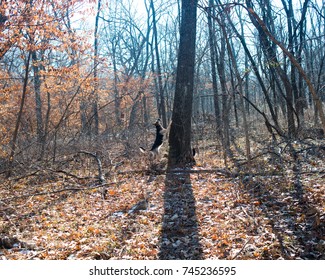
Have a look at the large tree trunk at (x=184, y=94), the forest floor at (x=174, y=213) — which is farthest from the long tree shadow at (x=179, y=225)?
the large tree trunk at (x=184, y=94)

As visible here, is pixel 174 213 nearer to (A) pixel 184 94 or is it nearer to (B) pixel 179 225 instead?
(B) pixel 179 225

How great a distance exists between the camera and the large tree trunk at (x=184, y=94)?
8.37 m

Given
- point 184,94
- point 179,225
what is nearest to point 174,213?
point 179,225

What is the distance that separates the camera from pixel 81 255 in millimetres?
3814

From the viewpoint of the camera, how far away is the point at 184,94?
334 inches

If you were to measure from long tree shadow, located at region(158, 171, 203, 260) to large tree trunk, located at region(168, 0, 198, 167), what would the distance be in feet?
4.74

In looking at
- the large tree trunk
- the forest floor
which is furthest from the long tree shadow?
the large tree trunk

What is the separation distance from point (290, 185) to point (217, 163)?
3056 mm

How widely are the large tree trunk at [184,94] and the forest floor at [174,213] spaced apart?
61cm

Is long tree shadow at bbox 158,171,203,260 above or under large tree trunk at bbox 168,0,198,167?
under

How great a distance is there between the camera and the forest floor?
382 cm

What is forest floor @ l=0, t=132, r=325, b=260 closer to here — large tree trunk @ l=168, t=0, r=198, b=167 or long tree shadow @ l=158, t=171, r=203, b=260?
long tree shadow @ l=158, t=171, r=203, b=260
